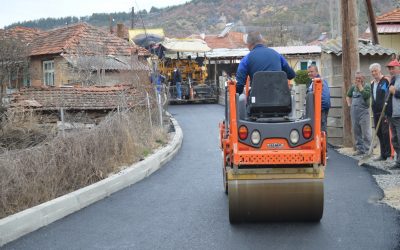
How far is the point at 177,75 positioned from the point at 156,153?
15229 mm

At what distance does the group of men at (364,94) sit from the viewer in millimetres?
7062

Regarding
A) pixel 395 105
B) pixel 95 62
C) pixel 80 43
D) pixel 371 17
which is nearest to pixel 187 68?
pixel 80 43

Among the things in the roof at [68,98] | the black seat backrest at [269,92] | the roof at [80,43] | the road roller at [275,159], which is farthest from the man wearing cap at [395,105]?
the roof at [80,43]

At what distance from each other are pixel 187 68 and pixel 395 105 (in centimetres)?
1952

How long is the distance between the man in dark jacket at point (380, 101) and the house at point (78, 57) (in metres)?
12.6

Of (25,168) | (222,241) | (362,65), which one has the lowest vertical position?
(222,241)

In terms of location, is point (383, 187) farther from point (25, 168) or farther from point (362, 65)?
point (362, 65)

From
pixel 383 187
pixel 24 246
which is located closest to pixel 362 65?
pixel 383 187

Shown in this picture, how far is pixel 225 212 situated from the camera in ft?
24.6

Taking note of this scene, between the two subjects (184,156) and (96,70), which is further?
(96,70)

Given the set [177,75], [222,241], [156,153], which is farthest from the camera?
[177,75]

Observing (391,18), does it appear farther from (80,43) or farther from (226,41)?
(226,41)

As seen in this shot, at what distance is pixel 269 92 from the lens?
22.0 ft

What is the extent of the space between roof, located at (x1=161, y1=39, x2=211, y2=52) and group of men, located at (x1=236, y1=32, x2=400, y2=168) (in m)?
16.0
